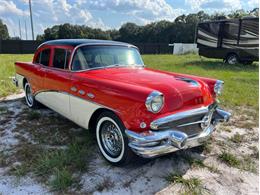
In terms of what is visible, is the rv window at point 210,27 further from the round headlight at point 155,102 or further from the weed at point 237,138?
the round headlight at point 155,102

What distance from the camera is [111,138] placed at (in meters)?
3.39

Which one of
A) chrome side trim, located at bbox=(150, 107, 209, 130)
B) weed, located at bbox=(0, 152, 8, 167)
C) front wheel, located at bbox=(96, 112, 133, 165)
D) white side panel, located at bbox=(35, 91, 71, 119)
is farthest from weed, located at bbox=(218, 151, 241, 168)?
weed, located at bbox=(0, 152, 8, 167)

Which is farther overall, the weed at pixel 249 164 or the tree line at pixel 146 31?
the tree line at pixel 146 31

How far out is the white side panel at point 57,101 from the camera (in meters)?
4.10

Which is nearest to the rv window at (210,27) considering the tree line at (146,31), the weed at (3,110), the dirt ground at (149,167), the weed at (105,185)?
the dirt ground at (149,167)

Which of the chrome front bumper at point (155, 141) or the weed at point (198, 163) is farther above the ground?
the chrome front bumper at point (155, 141)

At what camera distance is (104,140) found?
11.4 feet

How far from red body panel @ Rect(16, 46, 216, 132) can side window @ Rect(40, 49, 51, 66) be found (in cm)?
73

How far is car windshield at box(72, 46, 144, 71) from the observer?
402 centimetres

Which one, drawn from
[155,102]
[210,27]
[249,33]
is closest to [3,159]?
[155,102]

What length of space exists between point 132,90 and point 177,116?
62 cm

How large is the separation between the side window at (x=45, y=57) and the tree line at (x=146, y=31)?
160ft

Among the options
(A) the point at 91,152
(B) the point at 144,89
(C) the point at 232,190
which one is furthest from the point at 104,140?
(C) the point at 232,190

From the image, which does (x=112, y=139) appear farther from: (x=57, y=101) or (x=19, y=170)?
(x=57, y=101)
